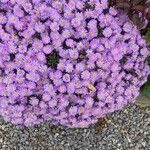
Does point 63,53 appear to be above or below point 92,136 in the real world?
above

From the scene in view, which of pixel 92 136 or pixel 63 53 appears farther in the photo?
pixel 92 136

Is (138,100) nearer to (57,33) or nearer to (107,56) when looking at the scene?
(107,56)

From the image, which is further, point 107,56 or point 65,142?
point 65,142

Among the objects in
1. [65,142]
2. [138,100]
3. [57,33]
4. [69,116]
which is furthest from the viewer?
[65,142]

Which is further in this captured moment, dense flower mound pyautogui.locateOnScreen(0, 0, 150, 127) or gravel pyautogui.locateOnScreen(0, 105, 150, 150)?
gravel pyautogui.locateOnScreen(0, 105, 150, 150)

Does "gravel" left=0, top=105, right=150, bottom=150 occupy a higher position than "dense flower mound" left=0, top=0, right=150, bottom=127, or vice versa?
"dense flower mound" left=0, top=0, right=150, bottom=127

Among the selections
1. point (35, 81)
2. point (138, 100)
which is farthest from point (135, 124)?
point (35, 81)
